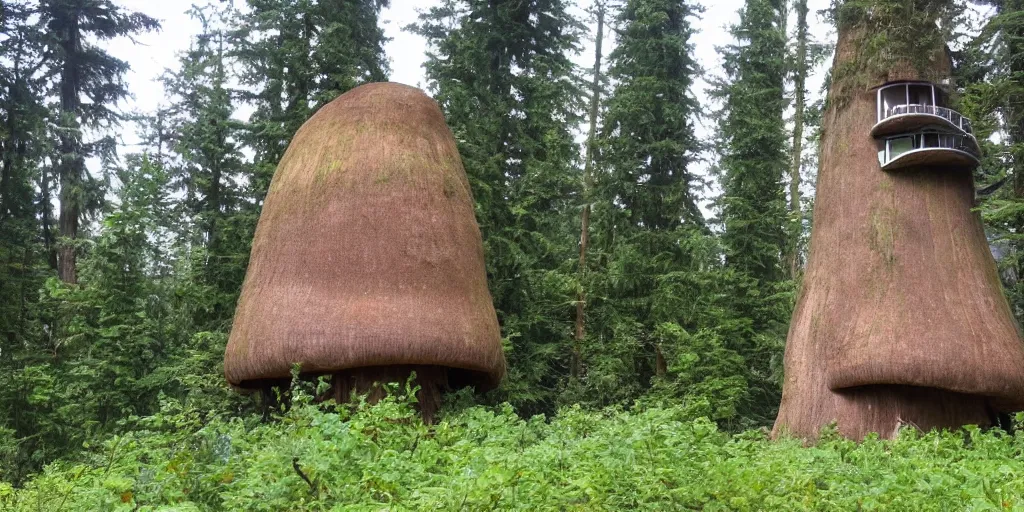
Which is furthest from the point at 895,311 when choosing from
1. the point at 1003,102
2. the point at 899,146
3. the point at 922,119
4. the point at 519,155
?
the point at 519,155

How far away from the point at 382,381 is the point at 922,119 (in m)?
8.25

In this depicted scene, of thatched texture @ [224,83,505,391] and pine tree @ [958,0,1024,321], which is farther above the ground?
pine tree @ [958,0,1024,321]

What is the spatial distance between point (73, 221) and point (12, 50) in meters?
4.25

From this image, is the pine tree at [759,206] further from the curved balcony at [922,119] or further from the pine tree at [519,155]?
the curved balcony at [922,119]

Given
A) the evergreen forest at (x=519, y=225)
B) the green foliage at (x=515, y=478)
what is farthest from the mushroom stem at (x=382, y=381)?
the green foliage at (x=515, y=478)

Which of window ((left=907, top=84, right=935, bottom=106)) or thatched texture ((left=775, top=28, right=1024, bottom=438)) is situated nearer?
thatched texture ((left=775, top=28, right=1024, bottom=438))

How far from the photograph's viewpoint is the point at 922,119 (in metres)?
11.5

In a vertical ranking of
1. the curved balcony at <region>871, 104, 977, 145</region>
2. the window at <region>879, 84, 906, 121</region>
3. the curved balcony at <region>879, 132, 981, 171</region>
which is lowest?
the curved balcony at <region>879, 132, 981, 171</region>

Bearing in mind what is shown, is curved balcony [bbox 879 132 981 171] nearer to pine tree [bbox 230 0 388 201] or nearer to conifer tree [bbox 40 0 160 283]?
pine tree [bbox 230 0 388 201]

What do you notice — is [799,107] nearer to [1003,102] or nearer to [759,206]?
[759,206]

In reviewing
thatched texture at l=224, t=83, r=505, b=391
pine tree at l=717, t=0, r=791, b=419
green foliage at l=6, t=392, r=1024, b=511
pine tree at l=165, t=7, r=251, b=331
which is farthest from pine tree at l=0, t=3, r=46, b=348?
pine tree at l=717, t=0, r=791, b=419

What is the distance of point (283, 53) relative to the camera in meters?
14.6

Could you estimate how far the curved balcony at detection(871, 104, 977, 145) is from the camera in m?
11.4

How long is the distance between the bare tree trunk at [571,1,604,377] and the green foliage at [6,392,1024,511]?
28.3ft
